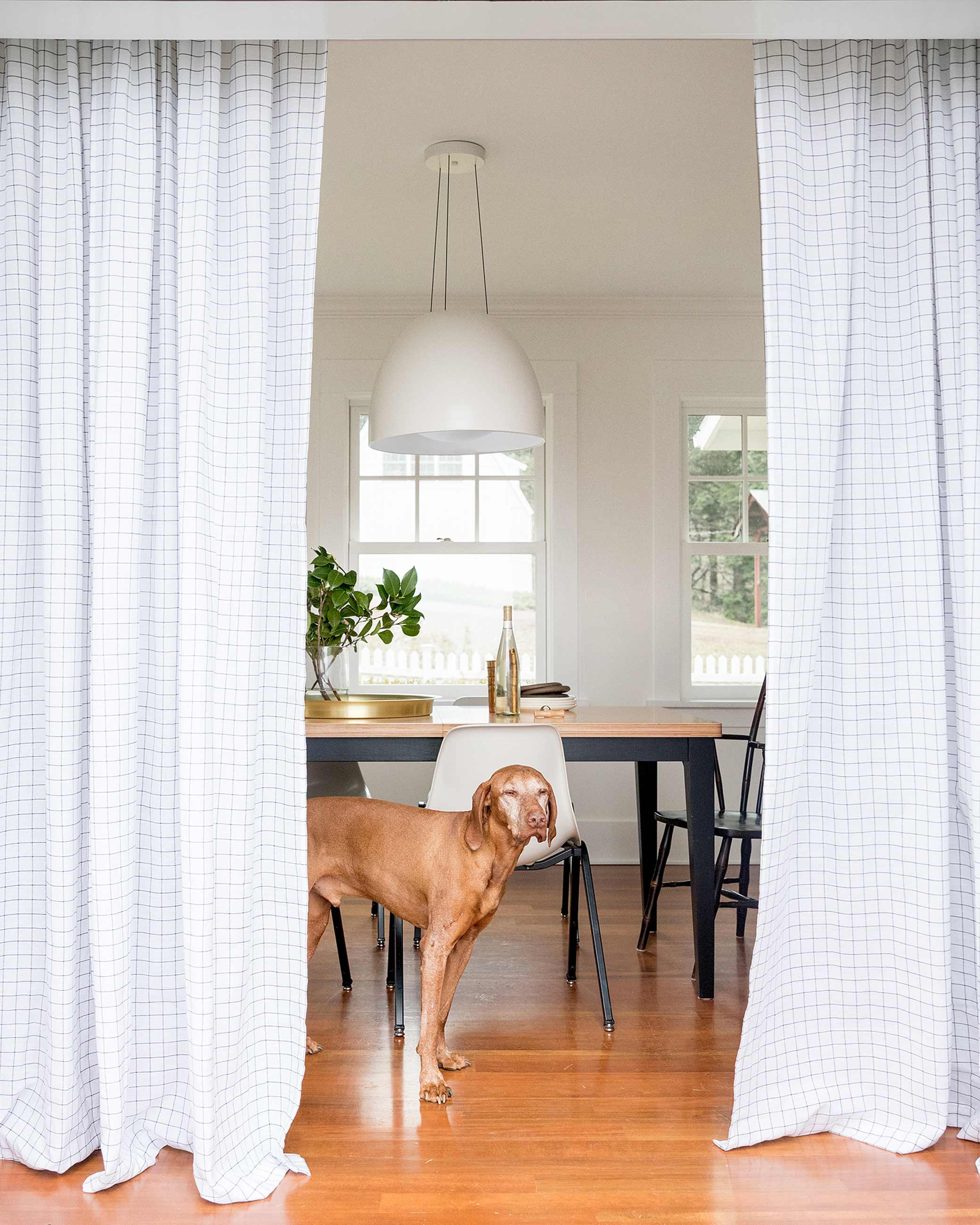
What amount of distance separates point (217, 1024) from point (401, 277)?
381 cm

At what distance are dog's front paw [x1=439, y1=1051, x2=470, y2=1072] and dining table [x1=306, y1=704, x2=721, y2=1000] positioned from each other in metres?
0.84

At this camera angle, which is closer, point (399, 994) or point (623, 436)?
point (399, 994)

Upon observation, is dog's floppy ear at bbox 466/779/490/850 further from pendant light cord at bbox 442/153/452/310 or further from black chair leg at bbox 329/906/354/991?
pendant light cord at bbox 442/153/452/310

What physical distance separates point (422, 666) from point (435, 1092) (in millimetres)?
3103

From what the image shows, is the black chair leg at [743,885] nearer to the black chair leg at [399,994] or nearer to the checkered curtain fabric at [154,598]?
the black chair leg at [399,994]

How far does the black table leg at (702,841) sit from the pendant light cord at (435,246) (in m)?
1.65

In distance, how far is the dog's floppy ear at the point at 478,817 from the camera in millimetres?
2324

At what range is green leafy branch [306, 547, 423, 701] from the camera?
10.5ft

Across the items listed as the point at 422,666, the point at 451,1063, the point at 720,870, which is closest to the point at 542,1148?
the point at 451,1063

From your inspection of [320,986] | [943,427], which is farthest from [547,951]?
[943,427]

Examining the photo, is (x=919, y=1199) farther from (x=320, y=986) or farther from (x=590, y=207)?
(x=590, y=207)

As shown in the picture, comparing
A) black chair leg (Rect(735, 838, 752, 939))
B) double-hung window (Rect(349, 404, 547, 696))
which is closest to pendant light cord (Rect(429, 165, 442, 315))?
double-hung window (Rect(349, 404, 547, 696))

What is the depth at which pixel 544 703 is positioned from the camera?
3.54 m

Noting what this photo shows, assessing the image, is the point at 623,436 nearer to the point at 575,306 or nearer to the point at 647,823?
the point at 575,306
